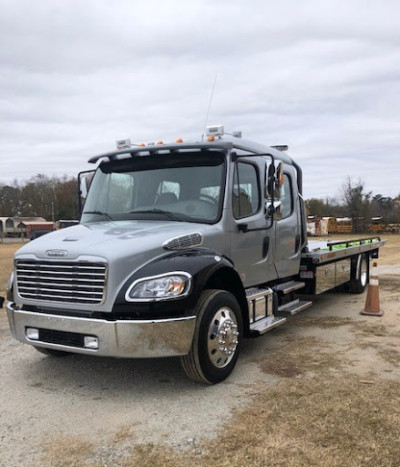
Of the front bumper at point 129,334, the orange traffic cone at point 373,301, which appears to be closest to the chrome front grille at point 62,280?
the front bumper at point 129,334

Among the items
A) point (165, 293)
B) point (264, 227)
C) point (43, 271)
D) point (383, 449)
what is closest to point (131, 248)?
point (165, 293)

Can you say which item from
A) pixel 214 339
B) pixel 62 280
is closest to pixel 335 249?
pixel 214 339

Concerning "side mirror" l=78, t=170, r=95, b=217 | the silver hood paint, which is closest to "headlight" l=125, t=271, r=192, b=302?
the silver hood paint

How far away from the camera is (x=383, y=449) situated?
319 centimetres

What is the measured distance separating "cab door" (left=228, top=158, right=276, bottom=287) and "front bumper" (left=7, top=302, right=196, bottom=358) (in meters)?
1.34

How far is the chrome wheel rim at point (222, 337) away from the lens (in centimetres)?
439

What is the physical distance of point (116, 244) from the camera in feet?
13.7

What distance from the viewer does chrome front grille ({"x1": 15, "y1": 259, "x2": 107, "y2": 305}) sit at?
13.2 feet

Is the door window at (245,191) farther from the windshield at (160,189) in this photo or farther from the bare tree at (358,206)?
the bare tree at (358,206)

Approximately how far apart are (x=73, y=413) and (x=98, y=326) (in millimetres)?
760

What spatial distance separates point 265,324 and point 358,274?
5.03 metres

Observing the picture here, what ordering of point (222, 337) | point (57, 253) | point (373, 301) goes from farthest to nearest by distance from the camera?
point (373, 301) < point (222, 337) < point (57, 253)

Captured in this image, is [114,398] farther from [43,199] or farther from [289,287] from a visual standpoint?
[43,199]

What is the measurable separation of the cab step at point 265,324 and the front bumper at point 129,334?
119 centimetres
